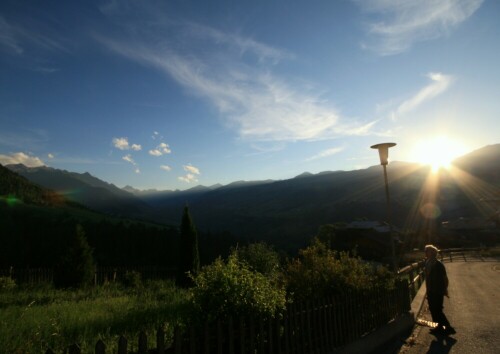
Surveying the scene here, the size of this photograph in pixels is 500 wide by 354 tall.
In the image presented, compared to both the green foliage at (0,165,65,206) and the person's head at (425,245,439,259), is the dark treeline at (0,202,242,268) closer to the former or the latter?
the green foliage at (0,165,65,206)

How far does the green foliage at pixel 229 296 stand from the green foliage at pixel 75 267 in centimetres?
1722

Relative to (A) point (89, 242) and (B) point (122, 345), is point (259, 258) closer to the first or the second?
(B) point (122, 345)

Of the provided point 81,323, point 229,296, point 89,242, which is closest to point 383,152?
point 229,296

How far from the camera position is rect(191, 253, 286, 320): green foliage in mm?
5199

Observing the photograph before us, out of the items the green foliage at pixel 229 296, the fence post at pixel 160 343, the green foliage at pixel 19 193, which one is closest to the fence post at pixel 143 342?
the fence post at pixel 160 343

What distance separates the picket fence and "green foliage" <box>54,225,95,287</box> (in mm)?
16523

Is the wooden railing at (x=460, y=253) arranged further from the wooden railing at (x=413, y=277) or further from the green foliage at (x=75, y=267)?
the green foliage at (x=75, y=267)

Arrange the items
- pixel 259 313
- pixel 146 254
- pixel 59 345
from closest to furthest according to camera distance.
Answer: pixel 259 313, pixel 59 345, pixel 146 254

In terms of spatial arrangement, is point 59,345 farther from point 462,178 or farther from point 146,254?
point 462,178

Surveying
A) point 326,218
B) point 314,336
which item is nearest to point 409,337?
point 314,336

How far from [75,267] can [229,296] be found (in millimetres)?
17841

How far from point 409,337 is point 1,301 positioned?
1388 cm

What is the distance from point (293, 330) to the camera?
575cm

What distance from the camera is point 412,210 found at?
109562 millimetres
